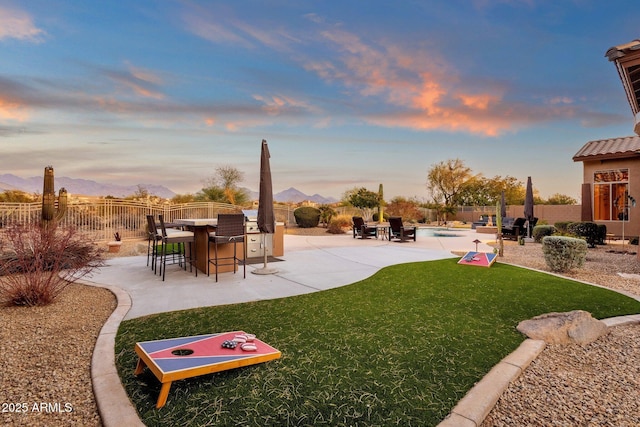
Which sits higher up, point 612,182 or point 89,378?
point 612,182

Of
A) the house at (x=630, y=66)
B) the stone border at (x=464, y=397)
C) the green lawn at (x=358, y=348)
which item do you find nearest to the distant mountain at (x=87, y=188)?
the green lawn at (x=358, y=348)

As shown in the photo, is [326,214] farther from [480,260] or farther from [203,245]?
[203,245]

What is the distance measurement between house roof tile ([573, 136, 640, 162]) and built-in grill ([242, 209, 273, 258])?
568 inches

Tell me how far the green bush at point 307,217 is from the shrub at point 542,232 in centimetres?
1065

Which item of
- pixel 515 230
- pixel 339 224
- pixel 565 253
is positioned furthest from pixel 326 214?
pixel 565 253

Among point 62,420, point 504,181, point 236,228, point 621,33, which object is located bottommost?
point 62,420

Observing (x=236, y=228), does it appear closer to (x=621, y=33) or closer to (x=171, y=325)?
(x=171, y=325)

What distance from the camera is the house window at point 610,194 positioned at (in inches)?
553

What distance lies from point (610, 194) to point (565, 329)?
15137 millimetres

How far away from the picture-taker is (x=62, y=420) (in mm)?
2020

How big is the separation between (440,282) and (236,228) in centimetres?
375

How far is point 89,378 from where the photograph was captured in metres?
2.50

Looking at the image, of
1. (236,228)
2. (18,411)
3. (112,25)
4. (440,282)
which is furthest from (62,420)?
(112,25)

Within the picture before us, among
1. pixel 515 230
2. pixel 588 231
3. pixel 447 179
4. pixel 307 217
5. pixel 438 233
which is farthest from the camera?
pixel 447 179
